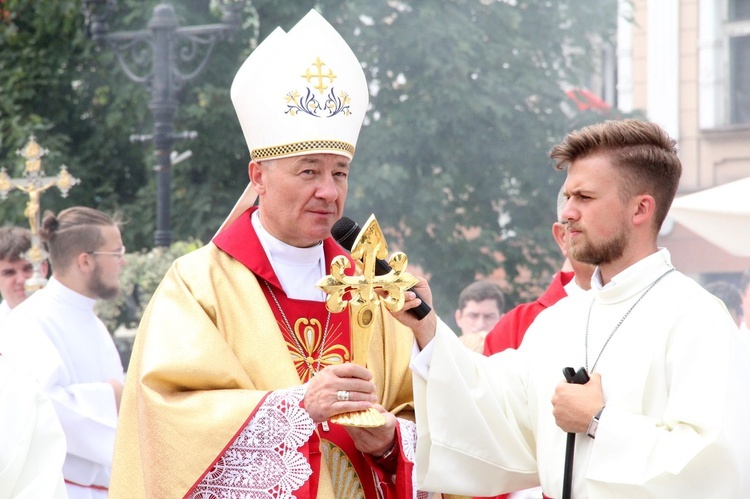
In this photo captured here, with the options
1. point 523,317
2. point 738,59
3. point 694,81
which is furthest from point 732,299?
point 738,59

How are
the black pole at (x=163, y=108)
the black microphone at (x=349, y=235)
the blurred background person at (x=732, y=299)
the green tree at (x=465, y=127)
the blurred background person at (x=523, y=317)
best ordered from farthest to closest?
the green tree at (x=465, y=127)
the black pole at (x=163, y=108)
the blurred background person at (x=732, y=299)
the blurred background person at (x=523, y=317)
the black microphone at (x=349, y=235)

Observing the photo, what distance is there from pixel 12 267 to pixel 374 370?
454 cm

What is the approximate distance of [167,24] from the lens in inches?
409

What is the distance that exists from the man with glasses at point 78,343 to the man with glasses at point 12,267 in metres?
1.19

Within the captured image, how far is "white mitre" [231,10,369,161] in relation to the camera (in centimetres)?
418

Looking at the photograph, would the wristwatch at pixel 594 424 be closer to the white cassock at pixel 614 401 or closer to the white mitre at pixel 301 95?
the white cassock at pixel 614 401

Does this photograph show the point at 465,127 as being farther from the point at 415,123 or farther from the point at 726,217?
the point at 726,217

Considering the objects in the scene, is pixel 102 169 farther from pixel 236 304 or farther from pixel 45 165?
pixel 236 304

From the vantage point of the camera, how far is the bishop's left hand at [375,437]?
153 inches

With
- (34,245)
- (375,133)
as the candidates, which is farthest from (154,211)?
(34,245)

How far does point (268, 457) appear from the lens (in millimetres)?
3818

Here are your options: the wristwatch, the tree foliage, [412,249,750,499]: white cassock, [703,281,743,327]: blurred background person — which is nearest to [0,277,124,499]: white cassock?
[412,249,750,499]: white cassock

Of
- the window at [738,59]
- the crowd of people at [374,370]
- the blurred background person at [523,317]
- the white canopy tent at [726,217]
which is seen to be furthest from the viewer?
the window at [738,59]

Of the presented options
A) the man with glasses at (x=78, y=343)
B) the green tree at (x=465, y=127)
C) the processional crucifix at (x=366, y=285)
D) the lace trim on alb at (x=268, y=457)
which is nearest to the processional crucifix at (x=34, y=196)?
the man with glasses at (x=78, y=343)
